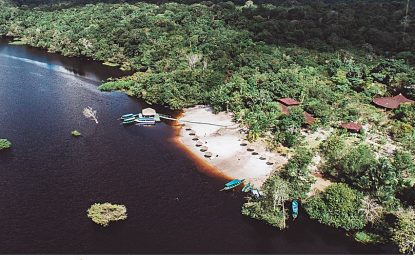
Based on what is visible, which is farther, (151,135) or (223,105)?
(223,105)

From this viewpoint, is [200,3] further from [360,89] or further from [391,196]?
[391,196]

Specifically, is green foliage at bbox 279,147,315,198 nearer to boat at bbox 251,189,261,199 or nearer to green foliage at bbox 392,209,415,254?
boat at bbox 251,189,261,199

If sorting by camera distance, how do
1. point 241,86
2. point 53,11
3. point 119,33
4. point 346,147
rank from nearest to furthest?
1. point 346,147
2. point 241,86
3. point 119,33
4. point 53,11

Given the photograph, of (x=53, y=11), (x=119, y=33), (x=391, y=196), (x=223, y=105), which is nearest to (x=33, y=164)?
(x=223, y=105)

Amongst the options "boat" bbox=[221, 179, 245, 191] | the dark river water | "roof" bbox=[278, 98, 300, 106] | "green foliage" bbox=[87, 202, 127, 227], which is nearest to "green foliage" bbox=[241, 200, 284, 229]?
the dark river water

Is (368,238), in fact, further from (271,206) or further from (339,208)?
(271,206)
